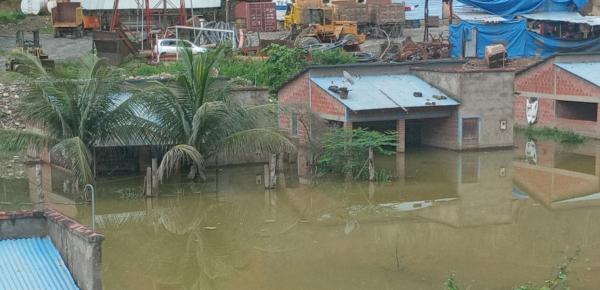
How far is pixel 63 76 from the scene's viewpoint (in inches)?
872

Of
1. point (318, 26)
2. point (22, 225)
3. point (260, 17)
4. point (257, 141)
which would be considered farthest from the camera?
point (260, 17)

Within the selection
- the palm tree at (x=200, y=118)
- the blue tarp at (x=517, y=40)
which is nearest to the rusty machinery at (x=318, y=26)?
the blue tarp at (x=517, y=40)

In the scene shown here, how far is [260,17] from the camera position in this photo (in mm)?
45500

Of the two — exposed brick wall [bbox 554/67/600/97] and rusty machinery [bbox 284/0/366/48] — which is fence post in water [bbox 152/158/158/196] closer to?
exposed brick wall [bbox 554/67/600/97]

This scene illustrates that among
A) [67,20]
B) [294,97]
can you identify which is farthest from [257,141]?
[67,20]

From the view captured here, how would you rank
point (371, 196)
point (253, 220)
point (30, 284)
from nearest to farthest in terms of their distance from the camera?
point (30, 284), point (253, 220), point (371, 196)

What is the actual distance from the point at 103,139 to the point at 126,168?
95.8 inches

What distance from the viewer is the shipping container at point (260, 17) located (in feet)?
148

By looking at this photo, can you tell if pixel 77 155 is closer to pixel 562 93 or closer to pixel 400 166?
pixel 400 166

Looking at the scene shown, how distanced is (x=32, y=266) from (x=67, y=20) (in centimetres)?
3676

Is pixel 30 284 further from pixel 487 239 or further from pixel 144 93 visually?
pixel 144 93

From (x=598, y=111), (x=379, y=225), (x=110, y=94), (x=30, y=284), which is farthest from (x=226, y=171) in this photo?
(x=30, y=284)

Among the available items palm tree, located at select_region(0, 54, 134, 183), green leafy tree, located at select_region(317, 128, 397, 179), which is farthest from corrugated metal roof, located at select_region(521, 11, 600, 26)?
palm tree, located at select_region(0, 54, 134, 183)

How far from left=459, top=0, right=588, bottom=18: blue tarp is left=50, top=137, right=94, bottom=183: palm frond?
83.1ft
